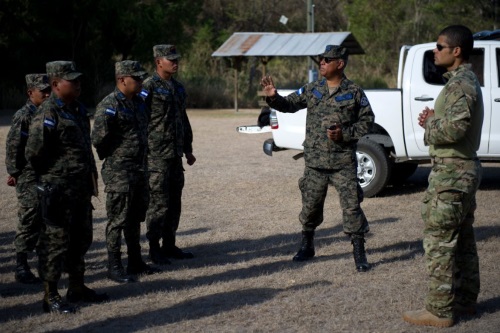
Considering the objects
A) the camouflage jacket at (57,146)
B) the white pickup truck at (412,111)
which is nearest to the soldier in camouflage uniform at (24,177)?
the camouflage jacket at (57,146)

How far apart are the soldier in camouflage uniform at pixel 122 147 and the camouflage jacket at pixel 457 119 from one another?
2.56 metres

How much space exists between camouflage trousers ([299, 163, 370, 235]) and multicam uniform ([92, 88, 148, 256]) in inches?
59.2

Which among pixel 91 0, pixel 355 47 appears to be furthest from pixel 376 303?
pixel 91 0

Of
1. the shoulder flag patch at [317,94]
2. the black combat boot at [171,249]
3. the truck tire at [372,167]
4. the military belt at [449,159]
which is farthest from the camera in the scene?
the truck tire at [372,167]

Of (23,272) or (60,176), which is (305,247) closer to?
(23,272)

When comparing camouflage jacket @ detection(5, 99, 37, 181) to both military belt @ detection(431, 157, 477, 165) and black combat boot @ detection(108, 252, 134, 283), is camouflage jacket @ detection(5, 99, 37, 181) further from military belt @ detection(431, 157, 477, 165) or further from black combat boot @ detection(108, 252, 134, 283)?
military belt @ detection(431, 157, 477, 165)

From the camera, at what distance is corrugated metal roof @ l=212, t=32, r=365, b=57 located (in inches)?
1066

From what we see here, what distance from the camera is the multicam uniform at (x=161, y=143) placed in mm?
7660

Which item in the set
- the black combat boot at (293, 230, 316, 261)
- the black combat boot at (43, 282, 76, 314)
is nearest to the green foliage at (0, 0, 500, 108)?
the black combat boot at (293, 230, 316, 261)

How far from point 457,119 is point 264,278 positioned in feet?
8.29

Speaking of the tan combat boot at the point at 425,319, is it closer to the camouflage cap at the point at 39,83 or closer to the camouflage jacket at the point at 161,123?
the camouflage jacket at the point at 161,123

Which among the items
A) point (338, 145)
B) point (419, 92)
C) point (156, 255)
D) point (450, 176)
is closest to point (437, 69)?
point (419, 92)

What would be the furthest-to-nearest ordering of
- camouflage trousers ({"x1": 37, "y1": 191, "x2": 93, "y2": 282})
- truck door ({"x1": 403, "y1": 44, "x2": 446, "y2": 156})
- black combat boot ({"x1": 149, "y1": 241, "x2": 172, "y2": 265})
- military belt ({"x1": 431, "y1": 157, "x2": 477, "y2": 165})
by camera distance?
1. truck door ({"x1": 403, "y1": 44, "x2": 446, "y2": 156})
2. black combat boot ({"x1": 149, "y1": 241, "x2": 172, "y2": 265})
3. camouflage trousers ({"x1": 37, "y1": 191, "x2": 93, "y2": 282})
4. military belt ({"x1": 431, "y1": 157, "x2": 477, "y2": 165})

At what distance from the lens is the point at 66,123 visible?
6.11m
